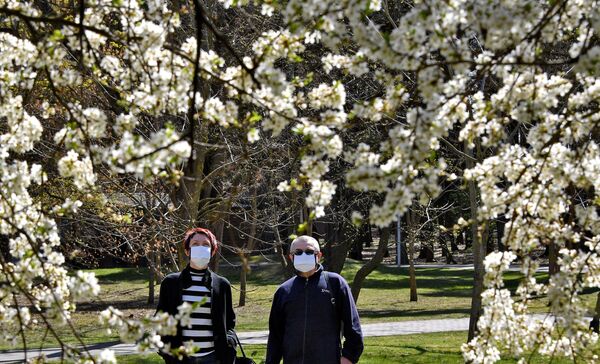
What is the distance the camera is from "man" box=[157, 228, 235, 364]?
7.56m

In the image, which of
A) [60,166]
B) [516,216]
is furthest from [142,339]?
[516,216]

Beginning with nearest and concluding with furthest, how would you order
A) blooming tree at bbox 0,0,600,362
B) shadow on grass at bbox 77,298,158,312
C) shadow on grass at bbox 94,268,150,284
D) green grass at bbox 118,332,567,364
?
blooming tree at bbox 0,0,600,362 → green grass at bbox 118,332,567,364 → shadow on grass at bbox 77,298,158,312 → shadow on grass at bbox 94,268,150,284

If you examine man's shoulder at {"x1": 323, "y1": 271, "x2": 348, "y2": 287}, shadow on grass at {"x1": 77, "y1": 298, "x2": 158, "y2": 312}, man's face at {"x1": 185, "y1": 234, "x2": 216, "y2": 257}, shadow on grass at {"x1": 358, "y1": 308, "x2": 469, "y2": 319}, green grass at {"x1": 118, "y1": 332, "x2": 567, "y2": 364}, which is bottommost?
green grass at {"x1": 118, "y1": 332, "x2": 567, "y2": 364}

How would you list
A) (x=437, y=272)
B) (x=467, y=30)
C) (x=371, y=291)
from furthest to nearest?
1. (x=437, y=272)
2. (x=371, y=291)
3. (x=467, y=30)

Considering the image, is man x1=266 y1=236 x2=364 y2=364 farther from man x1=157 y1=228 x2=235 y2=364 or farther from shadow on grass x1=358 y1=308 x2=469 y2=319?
shadow on grass x1=358 y1=308 x2=469 y2=319

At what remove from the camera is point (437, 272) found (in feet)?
141

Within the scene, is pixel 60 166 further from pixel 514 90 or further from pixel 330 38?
pixel 514 90

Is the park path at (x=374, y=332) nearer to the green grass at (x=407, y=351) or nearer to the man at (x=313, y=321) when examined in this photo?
the green grass at (x=407, y=351)

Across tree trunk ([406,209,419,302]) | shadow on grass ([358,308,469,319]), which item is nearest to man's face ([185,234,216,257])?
tree trunk ([406,209,419,302])

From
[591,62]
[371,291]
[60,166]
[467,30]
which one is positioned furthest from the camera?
[371,291]

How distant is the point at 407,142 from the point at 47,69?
1826 mm

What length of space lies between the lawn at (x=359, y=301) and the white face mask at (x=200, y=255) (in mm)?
10682

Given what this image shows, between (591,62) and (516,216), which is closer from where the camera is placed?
(591,62)

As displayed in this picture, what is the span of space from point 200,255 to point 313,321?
3.52ft
